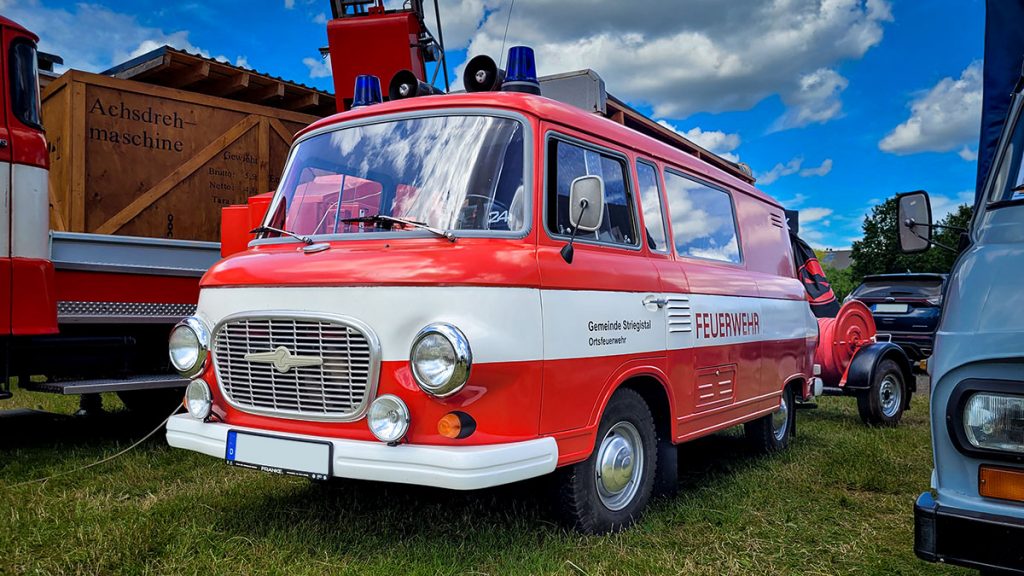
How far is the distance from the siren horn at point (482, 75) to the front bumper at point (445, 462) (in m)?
2.05

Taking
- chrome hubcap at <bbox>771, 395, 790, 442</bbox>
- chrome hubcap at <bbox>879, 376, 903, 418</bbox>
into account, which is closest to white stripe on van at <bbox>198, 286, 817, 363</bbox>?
chrome hubcap at <bbox>771, 395, 790, 442</bbox>

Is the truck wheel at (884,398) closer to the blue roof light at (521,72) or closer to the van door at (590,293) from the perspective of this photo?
the van door at (590,293)

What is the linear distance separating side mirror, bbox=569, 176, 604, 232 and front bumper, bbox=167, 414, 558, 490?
3.23ft

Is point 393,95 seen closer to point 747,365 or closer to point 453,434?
point 453,434

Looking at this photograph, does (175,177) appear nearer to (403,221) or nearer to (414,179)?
(414,179)

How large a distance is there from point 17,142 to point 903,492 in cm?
614

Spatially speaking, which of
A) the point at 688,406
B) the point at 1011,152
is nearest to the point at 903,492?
the point at 688,406

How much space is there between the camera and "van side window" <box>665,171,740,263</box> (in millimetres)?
4773

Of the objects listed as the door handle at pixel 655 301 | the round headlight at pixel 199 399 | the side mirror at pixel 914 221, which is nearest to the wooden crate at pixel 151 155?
the round headlight at pixel 199 399

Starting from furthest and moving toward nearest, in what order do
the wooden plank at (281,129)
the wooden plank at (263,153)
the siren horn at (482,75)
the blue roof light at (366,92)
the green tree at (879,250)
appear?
the green tree at (879,250) < the wooden plank at (281,129) < the wooden plank at (263,153) < the blue roof light at (366,92) < the siren horn at (482,75)

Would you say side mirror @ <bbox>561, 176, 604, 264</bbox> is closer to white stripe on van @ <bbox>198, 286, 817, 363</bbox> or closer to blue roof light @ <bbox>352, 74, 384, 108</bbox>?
white stripe on van @ <bbox>198, 286, 817, 363</bbox>

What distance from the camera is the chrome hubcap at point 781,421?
6.20m

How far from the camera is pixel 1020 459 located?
2.26m

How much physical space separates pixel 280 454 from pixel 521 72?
229 centimetres
